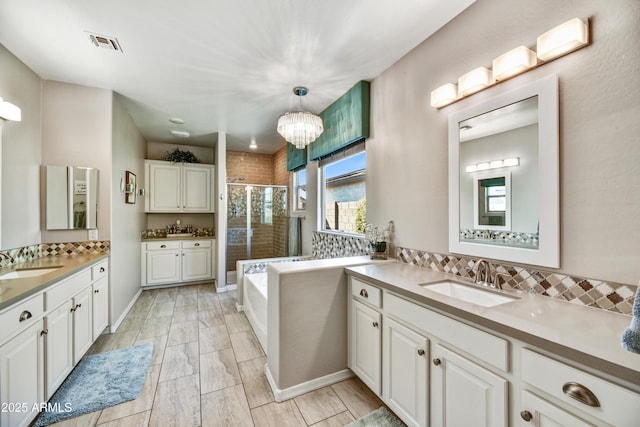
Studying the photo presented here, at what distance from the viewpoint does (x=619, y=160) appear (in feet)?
3.57

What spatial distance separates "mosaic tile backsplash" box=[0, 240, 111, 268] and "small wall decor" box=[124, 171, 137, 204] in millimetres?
790

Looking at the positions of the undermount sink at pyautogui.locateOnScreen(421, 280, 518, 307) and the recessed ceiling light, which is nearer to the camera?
the undermount sink at pyautogui.locateOnScreen(421, 280, 518, 307)

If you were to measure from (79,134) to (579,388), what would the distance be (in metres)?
4.05

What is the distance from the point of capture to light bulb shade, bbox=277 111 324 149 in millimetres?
2424

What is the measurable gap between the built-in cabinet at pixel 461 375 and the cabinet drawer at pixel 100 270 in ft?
7.88

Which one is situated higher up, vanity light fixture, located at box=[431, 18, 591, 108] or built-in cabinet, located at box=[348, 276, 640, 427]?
vanity light fixture, located at box=[431, 18, 591, 108]

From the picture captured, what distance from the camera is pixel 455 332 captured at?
1.20 m

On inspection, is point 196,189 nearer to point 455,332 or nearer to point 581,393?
point 455,332

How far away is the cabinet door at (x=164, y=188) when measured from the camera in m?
4.51

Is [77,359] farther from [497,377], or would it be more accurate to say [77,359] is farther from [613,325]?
[613,325]

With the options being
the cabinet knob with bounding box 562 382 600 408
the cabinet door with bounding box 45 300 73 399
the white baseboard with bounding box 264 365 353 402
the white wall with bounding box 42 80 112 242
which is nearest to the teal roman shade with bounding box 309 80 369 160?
the white baseboard with bounding box 264 365 353 402

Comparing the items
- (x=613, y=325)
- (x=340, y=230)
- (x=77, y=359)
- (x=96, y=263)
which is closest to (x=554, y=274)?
(x=613, y=325)

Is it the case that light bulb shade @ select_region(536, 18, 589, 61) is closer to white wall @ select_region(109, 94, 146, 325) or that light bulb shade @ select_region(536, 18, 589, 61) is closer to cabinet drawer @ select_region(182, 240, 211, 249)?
white wall @ select_region(109, 94, 146, 325)

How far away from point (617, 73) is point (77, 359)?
3730mm
